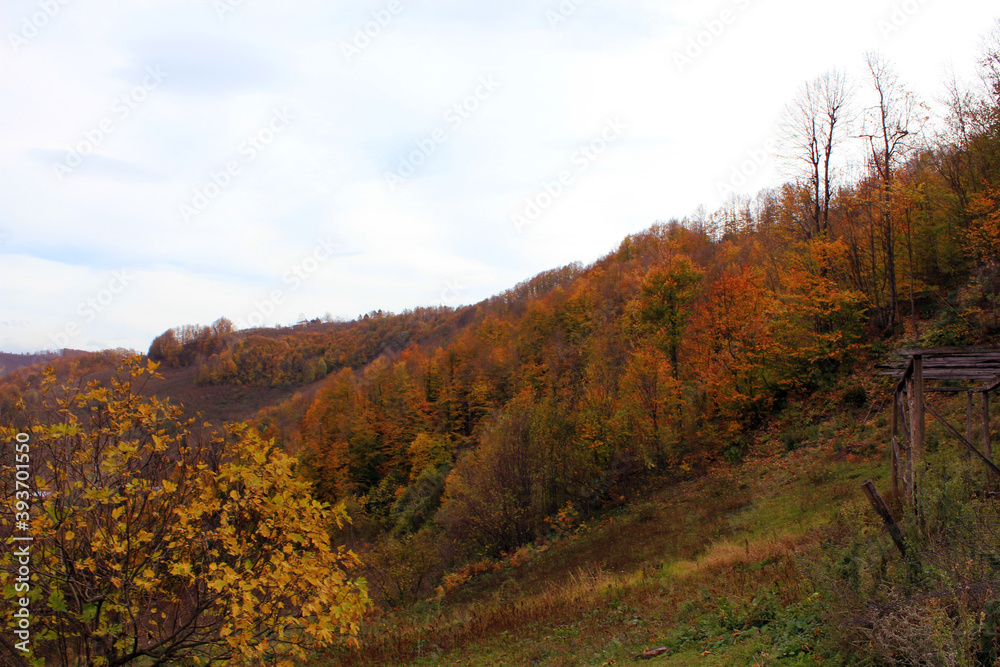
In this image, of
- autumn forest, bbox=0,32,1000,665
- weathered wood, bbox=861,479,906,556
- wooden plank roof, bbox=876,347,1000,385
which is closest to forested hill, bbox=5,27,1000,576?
autumn forest, bbox=0,32,1000,665

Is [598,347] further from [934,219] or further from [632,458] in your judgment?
[934,219]

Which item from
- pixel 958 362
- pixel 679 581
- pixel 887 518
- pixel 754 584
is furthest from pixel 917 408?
pixel 679 581

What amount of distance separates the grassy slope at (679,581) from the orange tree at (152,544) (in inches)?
199

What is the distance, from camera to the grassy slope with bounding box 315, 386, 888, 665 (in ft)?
26.7

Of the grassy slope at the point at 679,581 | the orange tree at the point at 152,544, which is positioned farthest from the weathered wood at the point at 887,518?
the orange tree at the point at 152,544

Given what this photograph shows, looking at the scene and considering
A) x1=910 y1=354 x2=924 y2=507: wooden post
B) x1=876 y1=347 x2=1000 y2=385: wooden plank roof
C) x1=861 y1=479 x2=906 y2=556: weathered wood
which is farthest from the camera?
x1=876 y1=347 x2=1000 y2=385: wooden plank roof

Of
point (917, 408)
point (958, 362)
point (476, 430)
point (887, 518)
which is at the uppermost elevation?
point (958, 362)

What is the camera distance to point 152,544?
16.4ft

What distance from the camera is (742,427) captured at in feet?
95.4

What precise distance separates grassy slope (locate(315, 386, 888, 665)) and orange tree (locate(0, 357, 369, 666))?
5.06m

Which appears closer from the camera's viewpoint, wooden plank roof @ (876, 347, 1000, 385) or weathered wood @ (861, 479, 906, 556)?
weathered wood @ (861, 479, 906, 556)

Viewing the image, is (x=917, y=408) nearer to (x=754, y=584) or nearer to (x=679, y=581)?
(x=754, y=584)

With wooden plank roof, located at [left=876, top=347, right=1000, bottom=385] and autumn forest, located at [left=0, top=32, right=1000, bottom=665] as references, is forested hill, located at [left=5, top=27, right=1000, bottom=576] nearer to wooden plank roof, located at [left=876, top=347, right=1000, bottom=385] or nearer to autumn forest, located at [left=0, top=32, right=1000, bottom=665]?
autumn forest, located at [left=0, top=32, right=1000, bottom=665]

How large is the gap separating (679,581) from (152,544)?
10.8m
